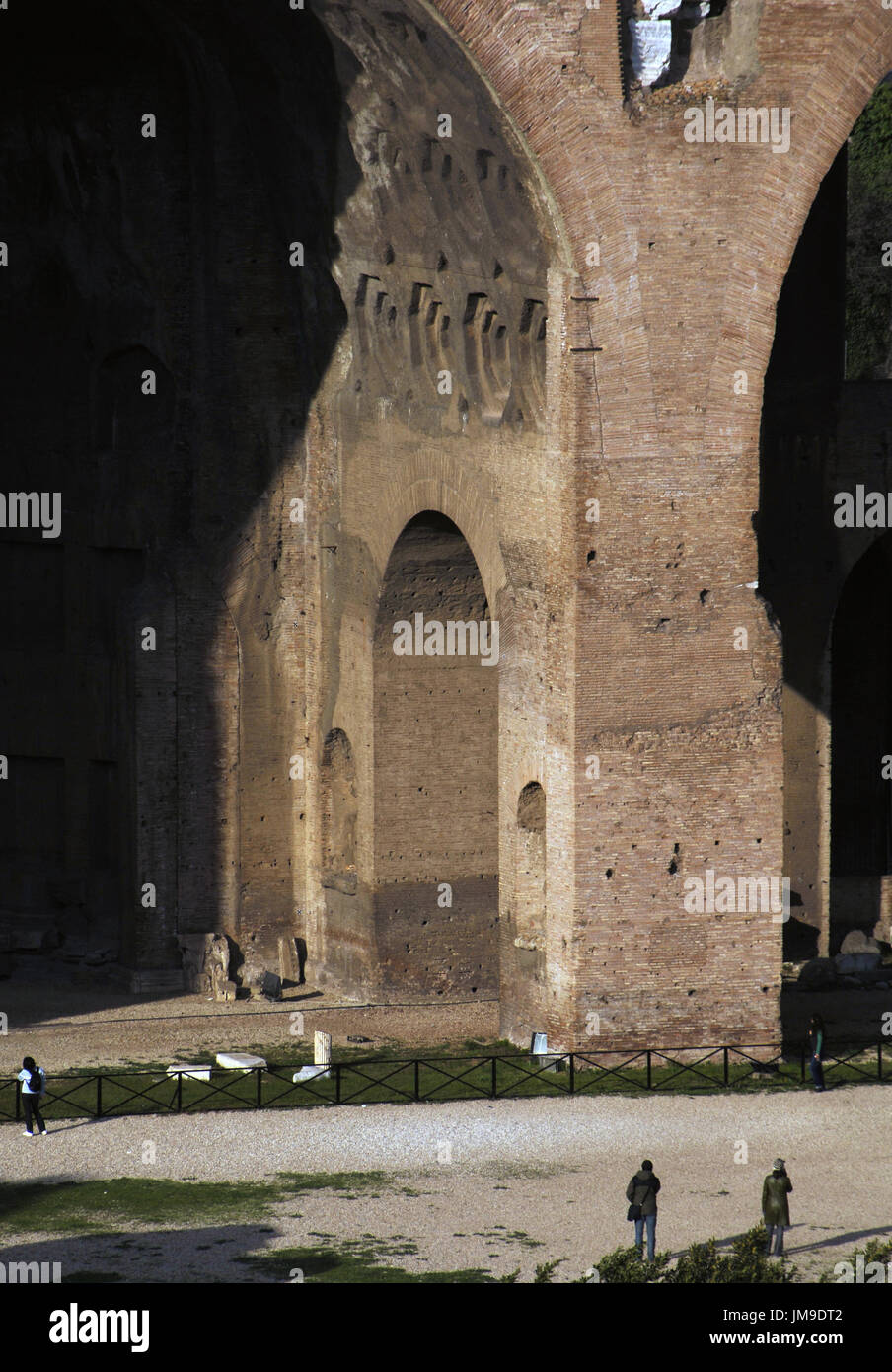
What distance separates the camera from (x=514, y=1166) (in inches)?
916

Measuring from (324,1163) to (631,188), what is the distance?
9.02m

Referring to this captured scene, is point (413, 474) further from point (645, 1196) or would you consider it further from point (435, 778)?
point (645, 1196)

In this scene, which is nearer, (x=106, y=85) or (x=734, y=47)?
(x=734, y=47)

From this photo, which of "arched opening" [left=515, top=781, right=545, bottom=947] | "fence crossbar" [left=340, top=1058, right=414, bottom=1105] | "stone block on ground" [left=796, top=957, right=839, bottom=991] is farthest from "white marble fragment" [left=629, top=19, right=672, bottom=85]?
"stone block on ground" [left=796, top=957, right=839, bottom=991]

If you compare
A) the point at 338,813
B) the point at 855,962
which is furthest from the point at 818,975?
the point at 338,813

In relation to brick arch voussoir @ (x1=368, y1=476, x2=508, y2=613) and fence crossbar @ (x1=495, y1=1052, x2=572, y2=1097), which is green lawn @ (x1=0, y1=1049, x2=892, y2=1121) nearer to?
fence crossbar @ (x1=495, y1=1052, x2=572, y2=1097)

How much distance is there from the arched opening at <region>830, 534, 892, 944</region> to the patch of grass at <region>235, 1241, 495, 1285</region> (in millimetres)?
13433

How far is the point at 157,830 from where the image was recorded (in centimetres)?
3138

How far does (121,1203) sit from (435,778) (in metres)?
8.47
